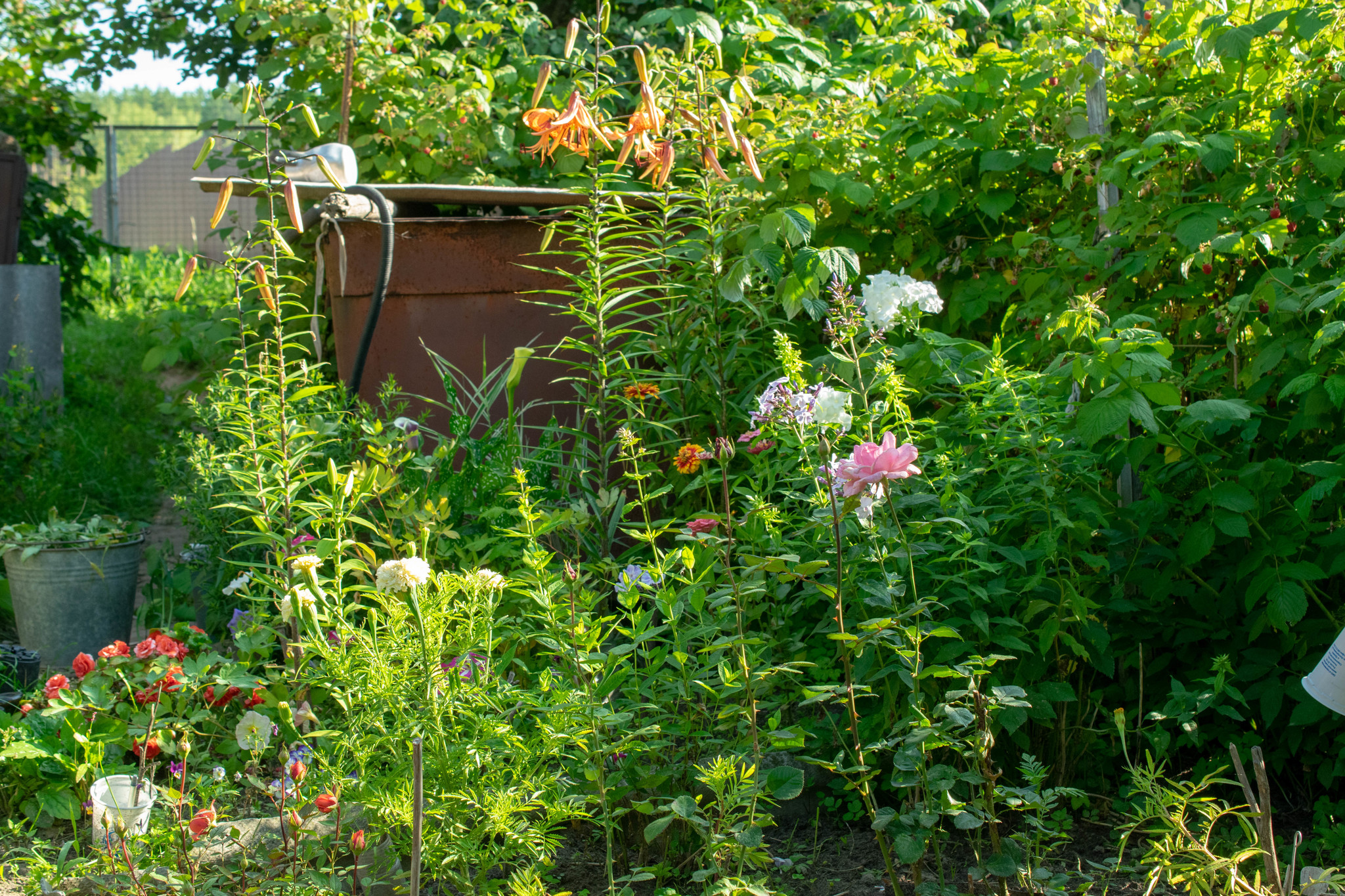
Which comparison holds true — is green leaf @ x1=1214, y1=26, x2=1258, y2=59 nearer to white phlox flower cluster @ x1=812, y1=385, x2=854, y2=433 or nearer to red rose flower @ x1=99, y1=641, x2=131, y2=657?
white phlox flower cluster @ x1=812, y1=385, x2=854, y2=433

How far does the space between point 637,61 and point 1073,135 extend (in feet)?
3.85

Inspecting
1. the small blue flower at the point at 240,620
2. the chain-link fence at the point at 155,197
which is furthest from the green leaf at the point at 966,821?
the chain-link fence at the point at 155,197

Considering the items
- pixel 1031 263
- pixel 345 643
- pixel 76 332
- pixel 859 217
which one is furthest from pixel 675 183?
pixel 76 332

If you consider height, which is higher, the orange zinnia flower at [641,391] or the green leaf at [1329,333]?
the green leaf at [1329,333]

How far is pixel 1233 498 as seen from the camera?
176cm

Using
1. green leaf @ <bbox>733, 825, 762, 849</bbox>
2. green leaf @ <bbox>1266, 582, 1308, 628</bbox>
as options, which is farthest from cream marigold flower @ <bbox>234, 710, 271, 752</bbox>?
green leaf @ <bbox>1266, 582, 1308, 628</bbox>

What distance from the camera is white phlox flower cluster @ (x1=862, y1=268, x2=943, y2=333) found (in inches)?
81.2

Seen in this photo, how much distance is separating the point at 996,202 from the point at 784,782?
1.72m

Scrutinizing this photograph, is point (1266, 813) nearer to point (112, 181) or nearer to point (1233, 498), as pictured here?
point (1233, 498)

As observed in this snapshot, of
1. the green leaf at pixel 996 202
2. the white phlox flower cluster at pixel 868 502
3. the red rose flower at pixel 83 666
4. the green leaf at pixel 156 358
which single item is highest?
the green leaf at pixel 996 202

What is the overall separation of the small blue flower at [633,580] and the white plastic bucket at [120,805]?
838mm

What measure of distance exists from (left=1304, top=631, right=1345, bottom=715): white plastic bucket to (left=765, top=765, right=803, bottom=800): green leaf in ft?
2.22

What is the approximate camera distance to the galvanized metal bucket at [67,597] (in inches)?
109

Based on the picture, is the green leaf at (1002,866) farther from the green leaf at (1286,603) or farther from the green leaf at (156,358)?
the green leaf at (156,358)
